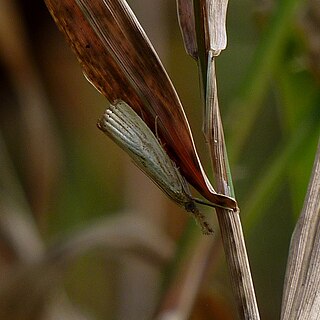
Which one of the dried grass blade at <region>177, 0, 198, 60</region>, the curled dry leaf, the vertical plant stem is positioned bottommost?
the vertical plant stem

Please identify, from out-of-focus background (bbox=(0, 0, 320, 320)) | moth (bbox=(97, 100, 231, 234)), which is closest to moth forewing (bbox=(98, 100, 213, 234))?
moth (bbox=(97, 100, 231, 234))

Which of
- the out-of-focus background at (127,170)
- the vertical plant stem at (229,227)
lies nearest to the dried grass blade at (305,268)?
the vertical plant stem at (229,227)

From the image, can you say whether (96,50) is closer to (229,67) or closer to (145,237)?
(145,237)

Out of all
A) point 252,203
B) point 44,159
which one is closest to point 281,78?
point 252,203

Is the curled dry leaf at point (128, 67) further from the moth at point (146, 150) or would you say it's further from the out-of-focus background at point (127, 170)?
the out-of-focus background at point (127, 170)

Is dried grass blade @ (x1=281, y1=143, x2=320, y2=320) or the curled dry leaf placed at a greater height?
the curled dry leaf

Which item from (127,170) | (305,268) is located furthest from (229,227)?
(127,170)

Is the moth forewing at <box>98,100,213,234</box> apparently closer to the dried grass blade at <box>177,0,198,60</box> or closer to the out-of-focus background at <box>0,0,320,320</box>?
the dried grass blade at <box>177,0,198,60</box>

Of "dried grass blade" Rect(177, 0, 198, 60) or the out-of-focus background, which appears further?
the out-of-focus background
